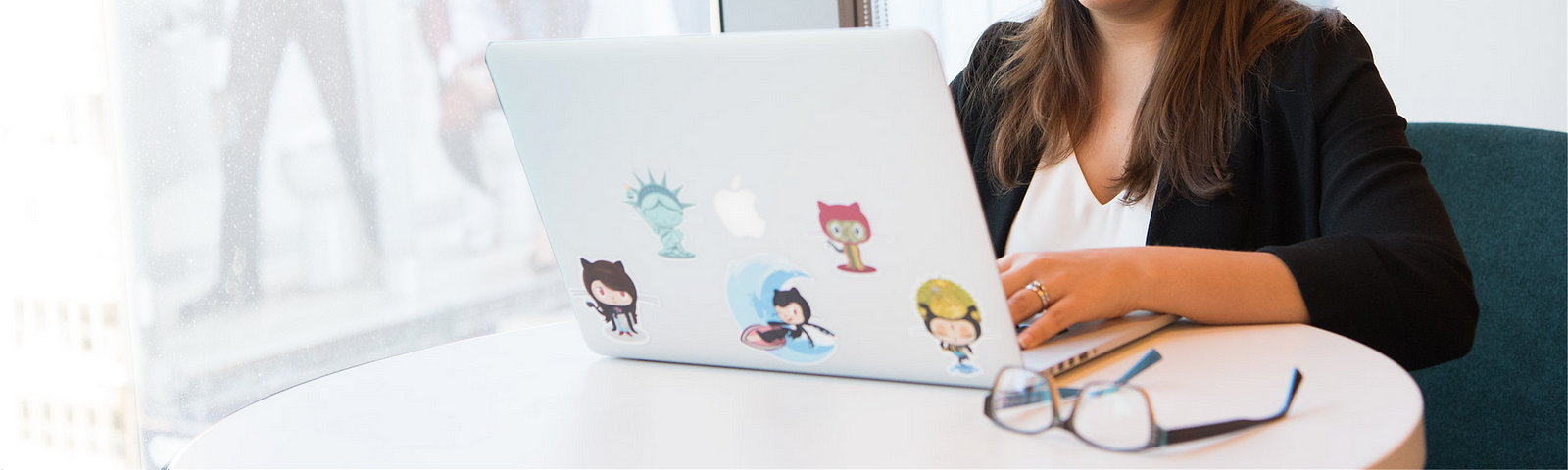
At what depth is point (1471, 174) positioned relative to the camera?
0.95 metres

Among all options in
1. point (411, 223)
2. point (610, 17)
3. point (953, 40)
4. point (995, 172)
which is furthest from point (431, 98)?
point (953, 40)

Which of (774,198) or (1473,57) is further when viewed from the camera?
(1473,57)

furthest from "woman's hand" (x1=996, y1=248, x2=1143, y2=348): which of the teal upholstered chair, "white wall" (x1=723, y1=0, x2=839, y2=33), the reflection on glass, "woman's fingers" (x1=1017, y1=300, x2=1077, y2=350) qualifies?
"white wall" (x1=723, y1=0, x2=839, y2=33)

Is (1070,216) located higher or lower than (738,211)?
lower

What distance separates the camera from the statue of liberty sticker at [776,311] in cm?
56

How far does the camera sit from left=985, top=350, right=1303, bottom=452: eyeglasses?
45 centimetres

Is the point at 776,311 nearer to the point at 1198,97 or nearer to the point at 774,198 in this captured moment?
the point at 774,198

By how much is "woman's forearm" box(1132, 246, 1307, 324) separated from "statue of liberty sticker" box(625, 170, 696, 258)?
0.98ft

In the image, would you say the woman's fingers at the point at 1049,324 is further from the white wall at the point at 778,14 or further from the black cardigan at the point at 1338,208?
the white wall at the point at 778,14

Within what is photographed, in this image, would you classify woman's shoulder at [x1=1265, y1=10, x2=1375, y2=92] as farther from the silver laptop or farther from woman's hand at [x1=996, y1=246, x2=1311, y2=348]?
the silver laptop

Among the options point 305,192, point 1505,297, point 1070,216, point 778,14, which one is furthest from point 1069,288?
point 778,14

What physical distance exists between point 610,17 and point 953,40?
78 cm

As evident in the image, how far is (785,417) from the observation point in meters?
0.53

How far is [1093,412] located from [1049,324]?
17 cm
